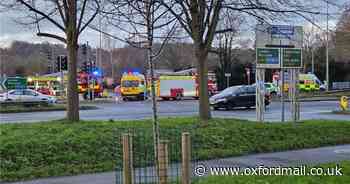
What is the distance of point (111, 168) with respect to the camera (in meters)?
11.8

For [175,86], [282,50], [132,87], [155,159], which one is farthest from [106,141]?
[132,87]

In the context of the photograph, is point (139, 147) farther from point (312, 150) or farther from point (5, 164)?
point (312, 150)

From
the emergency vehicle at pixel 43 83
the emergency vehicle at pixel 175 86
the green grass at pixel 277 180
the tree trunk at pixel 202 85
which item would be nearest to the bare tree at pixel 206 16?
the tree trunk at pixel 202 85

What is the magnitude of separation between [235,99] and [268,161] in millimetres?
26298

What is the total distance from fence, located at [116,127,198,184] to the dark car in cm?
2348

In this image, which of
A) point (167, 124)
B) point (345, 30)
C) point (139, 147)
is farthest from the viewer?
point (345, 30)

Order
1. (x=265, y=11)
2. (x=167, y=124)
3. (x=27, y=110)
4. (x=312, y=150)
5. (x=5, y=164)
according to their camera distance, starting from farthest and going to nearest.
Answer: (x=27, y=110)
(x=265, y=11)
(x=167, y=124)
(x=312, y=150)
(x=5, y=164)

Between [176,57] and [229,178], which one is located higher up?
[176,57]

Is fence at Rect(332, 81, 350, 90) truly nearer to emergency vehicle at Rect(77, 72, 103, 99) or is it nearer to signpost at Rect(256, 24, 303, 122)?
emergency vehicle at Rect(77, 72, 103, 99)

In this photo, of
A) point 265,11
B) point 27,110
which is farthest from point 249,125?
point 27,110

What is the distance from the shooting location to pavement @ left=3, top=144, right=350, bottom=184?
10524 mm

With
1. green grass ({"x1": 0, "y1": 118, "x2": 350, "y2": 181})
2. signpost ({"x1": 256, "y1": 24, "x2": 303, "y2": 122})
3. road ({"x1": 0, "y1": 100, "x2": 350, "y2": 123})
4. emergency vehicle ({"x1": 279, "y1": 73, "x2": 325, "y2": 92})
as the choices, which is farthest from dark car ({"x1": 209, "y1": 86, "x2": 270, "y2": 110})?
emergency vehicle ({"x1": 279, "y1": 73, "x2": 325, "y2": 92})

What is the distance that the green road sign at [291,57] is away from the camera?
21969 millimetres

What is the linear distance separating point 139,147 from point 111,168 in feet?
3.66
